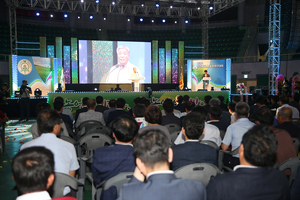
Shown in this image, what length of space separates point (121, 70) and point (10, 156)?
32.2ft

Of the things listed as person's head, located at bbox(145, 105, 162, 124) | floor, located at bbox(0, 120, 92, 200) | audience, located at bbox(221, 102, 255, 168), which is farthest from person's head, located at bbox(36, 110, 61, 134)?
audience, located at bbox(221, 102, 255, 168)

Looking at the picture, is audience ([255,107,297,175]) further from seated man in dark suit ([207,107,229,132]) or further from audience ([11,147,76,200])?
audience ([11,147,76,200])

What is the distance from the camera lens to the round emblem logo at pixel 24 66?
11820 mm

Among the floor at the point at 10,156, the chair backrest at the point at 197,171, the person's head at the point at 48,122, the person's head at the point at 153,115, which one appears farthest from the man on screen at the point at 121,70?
the chair backrest at the point at 197,171

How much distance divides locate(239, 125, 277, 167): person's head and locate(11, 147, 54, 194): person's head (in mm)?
1082

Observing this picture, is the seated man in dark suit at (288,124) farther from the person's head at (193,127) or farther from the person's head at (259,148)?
the person's head at (259,148)

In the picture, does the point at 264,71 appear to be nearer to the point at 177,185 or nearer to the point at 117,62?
the point at 117,62

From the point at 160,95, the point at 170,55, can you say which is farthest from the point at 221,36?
the point at 160,95

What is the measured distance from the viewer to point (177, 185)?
1229 mm

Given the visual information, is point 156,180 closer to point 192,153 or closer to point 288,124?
point 192,153

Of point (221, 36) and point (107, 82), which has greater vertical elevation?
point (221, 36)

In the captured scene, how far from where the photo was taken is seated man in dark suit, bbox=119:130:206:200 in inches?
47.3

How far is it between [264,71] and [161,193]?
1715 centimetres

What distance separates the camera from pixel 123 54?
14570mm
